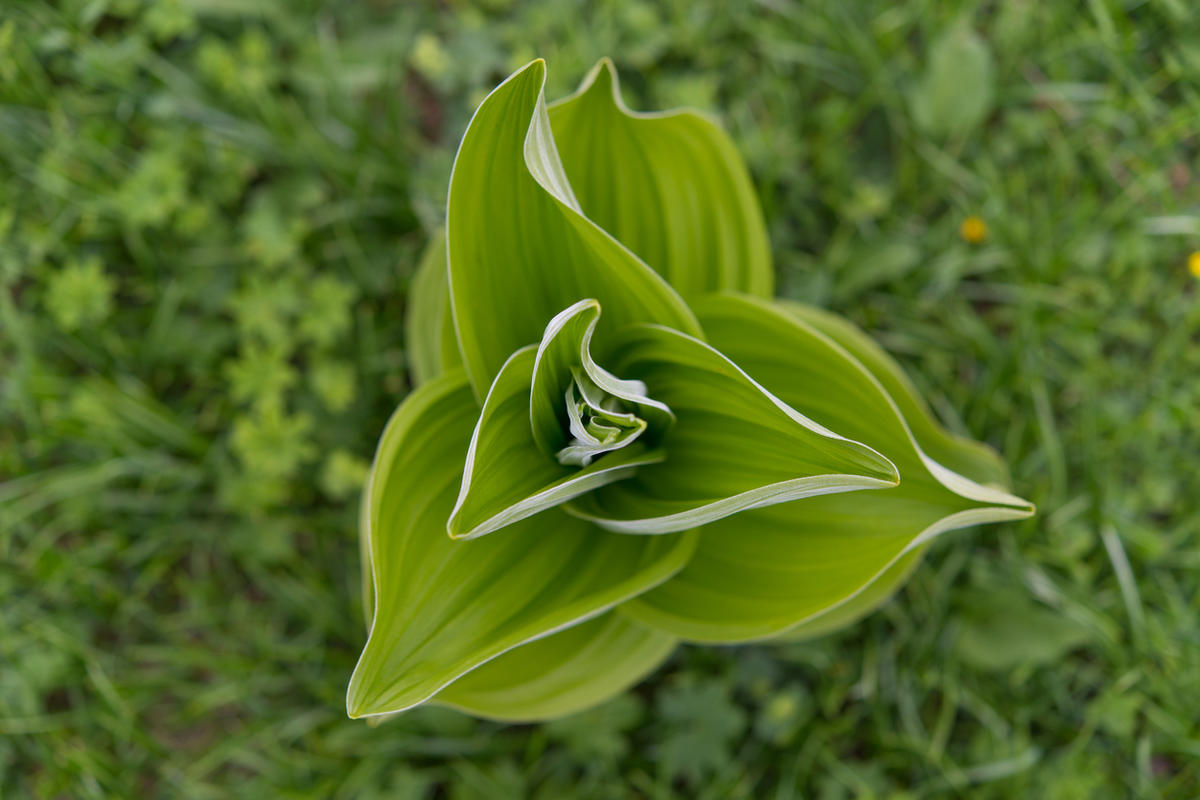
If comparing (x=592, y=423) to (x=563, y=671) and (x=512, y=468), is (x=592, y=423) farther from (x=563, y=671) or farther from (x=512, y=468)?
(x=563, y=671)

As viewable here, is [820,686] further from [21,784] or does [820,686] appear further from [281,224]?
[21,784]

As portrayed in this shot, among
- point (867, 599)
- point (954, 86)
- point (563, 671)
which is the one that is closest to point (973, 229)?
point (954, 86)

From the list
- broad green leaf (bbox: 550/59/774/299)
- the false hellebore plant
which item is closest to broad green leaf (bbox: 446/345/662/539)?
the false hellebore plant

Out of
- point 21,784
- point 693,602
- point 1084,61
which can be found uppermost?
point 1084,61

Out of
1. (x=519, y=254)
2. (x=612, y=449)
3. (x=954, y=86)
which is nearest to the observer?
(x=612, y=449)

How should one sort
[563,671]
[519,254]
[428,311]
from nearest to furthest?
[519,254] → [563,671] → [428,311]

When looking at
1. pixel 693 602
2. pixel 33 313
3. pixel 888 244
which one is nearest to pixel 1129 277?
pixel 888 244

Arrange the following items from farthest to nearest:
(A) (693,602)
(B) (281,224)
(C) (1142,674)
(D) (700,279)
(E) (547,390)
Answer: (B) (281,224)
(C) (1142,674)
(D) (700,279)
(A) (693,602)
(E) (547,390)
